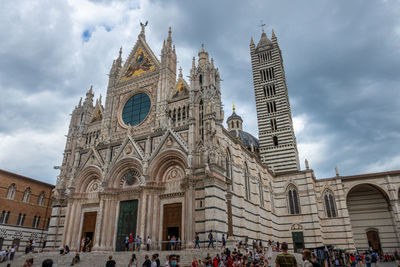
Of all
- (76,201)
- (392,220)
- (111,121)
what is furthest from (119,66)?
(392,220)

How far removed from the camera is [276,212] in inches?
1244

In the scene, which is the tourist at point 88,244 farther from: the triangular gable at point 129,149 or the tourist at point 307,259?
the tourist at point 307,259

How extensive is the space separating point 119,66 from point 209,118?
1416 cm

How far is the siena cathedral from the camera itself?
65.2ft

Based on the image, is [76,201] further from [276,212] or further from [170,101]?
[276,212]

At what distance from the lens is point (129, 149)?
23.5 meters

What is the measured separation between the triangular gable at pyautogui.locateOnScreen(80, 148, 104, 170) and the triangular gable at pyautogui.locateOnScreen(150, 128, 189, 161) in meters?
5.72

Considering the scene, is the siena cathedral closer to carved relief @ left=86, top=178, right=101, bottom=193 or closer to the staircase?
carved relief @ left=86, top=178, right=101, bottom=193

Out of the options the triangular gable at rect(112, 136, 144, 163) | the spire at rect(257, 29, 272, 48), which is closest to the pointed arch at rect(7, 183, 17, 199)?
the triangular gable at rect(112, 136, 144, 163)

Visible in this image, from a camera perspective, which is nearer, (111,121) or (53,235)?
(53,235)

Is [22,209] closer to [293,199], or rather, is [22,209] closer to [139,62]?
[139,62]

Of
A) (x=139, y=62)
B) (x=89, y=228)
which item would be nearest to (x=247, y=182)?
(x=89, y=228)

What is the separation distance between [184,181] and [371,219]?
26.3 meters

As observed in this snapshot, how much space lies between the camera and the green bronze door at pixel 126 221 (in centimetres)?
2117
